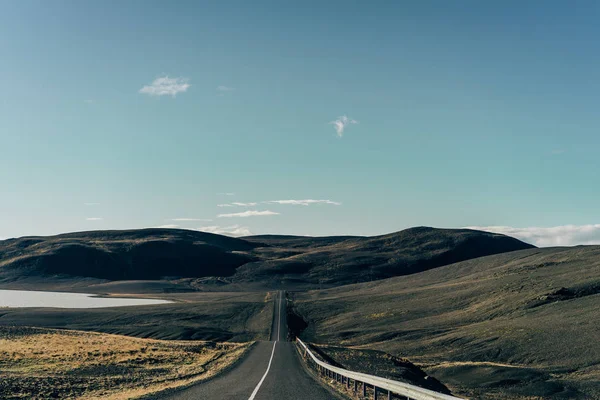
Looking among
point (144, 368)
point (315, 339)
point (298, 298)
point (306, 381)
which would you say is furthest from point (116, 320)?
point (306, 381)

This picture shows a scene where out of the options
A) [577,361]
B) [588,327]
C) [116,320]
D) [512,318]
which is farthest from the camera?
[116,320]

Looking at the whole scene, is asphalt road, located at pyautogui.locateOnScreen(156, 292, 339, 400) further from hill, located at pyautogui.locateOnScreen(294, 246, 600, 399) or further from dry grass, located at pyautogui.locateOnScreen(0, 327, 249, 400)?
hill, located at pyautogui.locateOnScreen(294, 246, 600, 399)

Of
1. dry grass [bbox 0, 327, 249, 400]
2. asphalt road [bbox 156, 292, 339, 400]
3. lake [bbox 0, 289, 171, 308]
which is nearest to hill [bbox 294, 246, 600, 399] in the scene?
Answer: asphalt road [bbox 156, 292, 339, 400]

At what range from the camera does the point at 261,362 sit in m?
36.2

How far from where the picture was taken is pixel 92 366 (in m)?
34.4

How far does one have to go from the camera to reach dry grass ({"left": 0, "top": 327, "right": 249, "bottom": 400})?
2262 cm

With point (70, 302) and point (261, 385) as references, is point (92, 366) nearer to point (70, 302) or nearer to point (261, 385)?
point (261, 385)

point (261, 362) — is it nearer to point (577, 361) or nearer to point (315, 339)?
point (577, 361)

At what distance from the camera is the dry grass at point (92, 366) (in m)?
22.6

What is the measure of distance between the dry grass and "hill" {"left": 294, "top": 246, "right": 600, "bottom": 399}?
1918 cm

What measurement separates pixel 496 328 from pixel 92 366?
4380 centimetres

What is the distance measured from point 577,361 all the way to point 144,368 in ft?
109

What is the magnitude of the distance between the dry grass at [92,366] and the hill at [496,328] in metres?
19.2

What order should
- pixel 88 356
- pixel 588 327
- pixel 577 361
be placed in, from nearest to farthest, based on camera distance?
1. pixel 88 356
2. pixel 577 361
3. pixel 588 327
